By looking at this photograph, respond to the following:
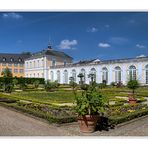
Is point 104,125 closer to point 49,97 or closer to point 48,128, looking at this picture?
point 48,128

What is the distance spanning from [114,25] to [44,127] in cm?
558

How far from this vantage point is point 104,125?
9.48 metres

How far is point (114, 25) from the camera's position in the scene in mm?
12789

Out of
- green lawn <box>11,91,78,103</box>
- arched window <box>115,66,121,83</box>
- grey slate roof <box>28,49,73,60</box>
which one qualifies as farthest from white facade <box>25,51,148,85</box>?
green lawn <box>11,91,78,103</box>

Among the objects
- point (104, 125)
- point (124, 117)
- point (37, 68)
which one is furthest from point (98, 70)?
point (104, 125)

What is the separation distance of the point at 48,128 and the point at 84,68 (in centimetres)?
2761

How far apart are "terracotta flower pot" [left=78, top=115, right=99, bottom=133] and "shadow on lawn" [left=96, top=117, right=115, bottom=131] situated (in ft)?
1.55

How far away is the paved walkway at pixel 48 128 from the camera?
8.55 m

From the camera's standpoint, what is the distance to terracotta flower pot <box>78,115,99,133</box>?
854 centimetres

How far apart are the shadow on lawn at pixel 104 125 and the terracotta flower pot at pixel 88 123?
0.47m
